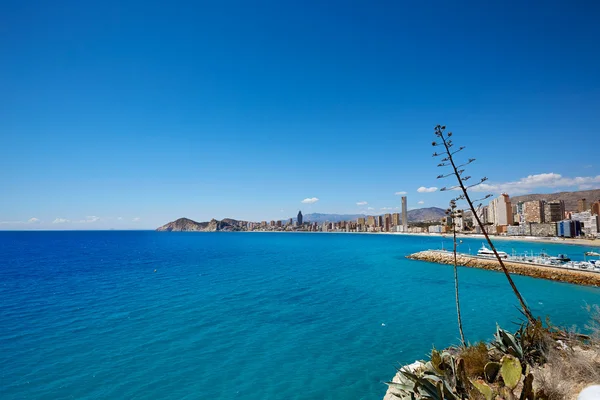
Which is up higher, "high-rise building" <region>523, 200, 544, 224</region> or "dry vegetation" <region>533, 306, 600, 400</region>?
"high-rise building" <region>523, 200, 544, 224</region>

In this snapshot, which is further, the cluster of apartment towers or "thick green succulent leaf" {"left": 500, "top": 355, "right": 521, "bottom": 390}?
the cluster of apartment towers

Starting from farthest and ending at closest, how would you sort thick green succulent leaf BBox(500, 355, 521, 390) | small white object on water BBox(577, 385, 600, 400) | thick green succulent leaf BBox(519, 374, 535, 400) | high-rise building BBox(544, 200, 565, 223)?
high-rise building BBox(544, 200, 565, 223) → thick green succulent leaf BBox(500, 355, 521, 390) → thick green succulent leaf BBox(519, 374, 535, 400) → small white object on water BBox(577, 385, 600, 400)

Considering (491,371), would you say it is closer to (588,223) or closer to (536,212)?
(588,223)

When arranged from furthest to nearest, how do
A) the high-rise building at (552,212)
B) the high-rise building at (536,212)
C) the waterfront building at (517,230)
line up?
the high-rise building at (536,212) → the high-rise building at (552,212) → the waterfront building at (517,230)

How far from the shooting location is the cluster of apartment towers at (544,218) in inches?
4683

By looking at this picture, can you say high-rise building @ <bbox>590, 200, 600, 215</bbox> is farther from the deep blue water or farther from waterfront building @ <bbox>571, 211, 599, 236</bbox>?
the deep blue water

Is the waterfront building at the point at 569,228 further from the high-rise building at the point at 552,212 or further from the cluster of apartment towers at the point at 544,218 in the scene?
the high-rise building at the point at 552,212

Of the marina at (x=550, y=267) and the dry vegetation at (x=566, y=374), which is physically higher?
the dry vegetation at (x=566, y=374)

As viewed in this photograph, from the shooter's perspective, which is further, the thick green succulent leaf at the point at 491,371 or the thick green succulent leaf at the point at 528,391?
the thick green succulent leaf at the point at 491,371

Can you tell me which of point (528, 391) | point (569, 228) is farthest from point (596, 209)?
point (528, 391)

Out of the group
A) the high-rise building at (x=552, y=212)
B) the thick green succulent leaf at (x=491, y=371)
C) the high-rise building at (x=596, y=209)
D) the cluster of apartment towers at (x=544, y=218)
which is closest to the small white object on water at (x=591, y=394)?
the thick green succulent leaf at (x=491, y=371)

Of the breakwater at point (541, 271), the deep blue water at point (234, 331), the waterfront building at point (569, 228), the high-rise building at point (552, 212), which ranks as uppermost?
the high-rise building at point (552, 212)

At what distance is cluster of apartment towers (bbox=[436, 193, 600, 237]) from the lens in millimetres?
118938

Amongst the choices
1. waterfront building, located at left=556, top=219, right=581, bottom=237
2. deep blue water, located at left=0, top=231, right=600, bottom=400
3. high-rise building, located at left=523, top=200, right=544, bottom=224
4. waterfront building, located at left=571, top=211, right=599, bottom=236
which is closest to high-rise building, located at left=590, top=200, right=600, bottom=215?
waterfront building, located at left=571, top=211, right=599, bottom=236
